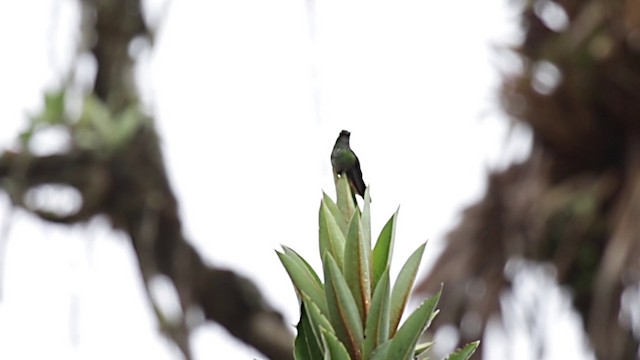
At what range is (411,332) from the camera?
0.52m

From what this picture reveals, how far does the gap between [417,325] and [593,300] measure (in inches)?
78.6

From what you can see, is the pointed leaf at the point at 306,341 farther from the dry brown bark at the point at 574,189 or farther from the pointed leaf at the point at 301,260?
the dry brown bark at the point at 574,189

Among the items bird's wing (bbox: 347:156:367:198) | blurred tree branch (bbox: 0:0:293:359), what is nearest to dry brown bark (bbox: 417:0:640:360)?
blurred tree branch (bbox: 0:0:293:359)

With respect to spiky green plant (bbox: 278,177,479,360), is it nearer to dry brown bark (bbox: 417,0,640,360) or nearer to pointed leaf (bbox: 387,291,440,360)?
pointed leaf (bbox: 387,291,440,360)

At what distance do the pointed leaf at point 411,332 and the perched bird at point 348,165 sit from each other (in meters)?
0.11

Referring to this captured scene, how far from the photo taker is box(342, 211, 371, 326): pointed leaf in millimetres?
547

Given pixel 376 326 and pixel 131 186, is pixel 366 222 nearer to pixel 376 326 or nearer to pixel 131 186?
pixel 376 326

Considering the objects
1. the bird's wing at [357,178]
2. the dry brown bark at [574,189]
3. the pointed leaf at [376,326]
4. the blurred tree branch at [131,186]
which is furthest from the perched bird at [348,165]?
the dry brown bark at [574,189]

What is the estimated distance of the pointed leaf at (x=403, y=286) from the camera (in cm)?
55

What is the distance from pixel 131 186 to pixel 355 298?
5.00ft

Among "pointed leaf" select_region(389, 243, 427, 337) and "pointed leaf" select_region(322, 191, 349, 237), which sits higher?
"pointed leaf" select_region(322, 191, 349, 237)

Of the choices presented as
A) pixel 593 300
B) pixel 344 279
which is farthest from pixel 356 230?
pixel 593 300

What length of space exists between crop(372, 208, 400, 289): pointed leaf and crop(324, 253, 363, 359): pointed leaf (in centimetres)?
3

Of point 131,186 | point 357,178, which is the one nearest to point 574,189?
point 131,186
